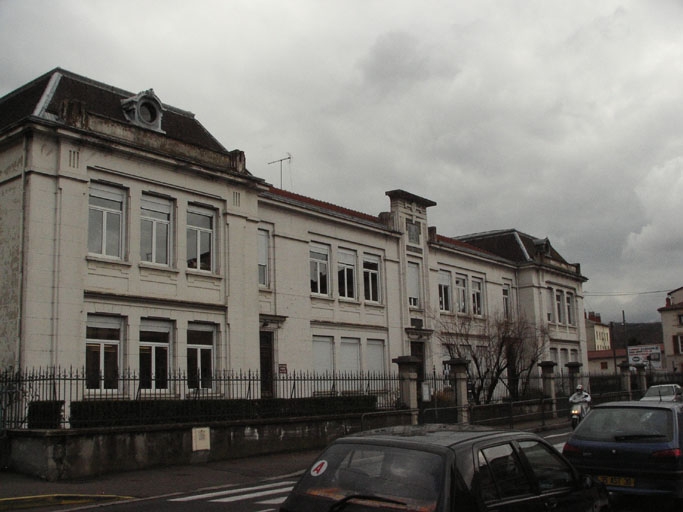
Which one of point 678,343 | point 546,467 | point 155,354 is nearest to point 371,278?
point 155,354

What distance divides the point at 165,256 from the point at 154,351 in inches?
117

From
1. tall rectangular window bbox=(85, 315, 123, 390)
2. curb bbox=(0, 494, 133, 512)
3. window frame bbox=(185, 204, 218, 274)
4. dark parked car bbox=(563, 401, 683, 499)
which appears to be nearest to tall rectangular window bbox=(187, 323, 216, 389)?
window frame bbox=(185, 204, 218, 274)

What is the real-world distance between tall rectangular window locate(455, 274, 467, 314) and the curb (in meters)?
27.8

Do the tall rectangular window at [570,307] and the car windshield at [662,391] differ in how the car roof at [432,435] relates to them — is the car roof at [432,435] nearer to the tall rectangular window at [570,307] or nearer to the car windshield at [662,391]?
the car windshield at [662,391]

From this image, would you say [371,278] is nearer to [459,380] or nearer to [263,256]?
[263,256]

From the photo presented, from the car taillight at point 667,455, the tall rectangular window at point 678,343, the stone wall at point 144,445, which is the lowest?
the stone wall at point 144,445

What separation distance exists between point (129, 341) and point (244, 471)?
645 centimetres

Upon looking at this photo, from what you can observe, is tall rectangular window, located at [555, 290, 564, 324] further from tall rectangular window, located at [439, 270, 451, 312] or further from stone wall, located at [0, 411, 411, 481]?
stone wall, located at [0, 411, 411, 481]

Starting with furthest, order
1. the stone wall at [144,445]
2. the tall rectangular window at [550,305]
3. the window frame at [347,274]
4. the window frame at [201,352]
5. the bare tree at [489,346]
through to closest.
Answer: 1. the tall rectangular window at [550,305]
2. the bare tree at [489,346]
3. the window frame at [347,274]
4. the window frame at [201,352]
5. the stone wall at [144,445]

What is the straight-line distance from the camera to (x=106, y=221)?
21.6 metres

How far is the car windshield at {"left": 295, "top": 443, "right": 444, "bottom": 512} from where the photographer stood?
5094mm

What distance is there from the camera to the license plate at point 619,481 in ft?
31.7

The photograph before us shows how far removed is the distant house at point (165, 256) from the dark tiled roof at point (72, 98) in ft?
0.27

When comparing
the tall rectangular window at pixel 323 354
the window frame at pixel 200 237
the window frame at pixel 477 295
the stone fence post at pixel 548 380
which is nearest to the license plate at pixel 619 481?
the window frame at pixel 200 237
